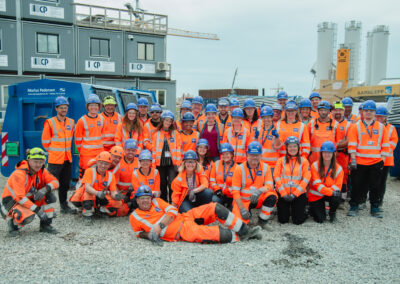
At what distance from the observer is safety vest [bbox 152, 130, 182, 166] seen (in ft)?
19.2

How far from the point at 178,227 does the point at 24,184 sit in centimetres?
223

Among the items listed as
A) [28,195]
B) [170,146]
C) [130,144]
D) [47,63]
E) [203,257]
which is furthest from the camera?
[47,63]

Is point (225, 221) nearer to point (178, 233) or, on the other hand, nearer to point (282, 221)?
point (178, 233)

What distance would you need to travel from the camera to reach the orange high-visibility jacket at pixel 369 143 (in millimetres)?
5730

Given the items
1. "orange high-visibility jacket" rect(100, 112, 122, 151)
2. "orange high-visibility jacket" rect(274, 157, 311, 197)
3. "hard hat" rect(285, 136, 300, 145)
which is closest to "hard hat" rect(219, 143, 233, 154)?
"orange high-visibility jacket" rect(274, 157, 311, 197)

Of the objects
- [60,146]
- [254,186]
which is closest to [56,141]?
[60,146]

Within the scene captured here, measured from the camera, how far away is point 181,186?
5.32 m

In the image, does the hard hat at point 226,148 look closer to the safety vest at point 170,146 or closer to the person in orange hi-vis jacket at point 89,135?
the safety vest at point 170,146

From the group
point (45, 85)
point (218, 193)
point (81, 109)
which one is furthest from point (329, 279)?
point (45, 85)

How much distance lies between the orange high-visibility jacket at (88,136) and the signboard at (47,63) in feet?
62.0

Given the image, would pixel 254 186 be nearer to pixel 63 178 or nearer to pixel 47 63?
pixel 63 178

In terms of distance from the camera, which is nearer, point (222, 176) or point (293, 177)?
point (293, 177)

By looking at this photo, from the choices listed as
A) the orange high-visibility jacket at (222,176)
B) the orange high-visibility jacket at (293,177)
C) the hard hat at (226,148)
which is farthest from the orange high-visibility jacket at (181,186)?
the orange high-visibility jacket at (293,177)

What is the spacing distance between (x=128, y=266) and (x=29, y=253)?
134cm
